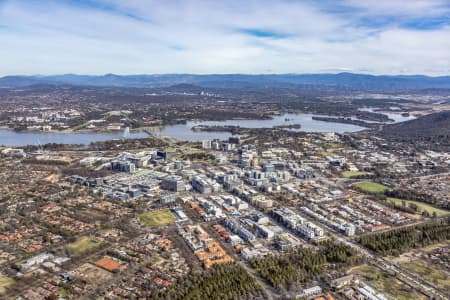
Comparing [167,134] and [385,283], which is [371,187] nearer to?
[385,283]

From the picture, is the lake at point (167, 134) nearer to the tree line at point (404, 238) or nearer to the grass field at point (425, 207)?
the grass field at point (425, 207)

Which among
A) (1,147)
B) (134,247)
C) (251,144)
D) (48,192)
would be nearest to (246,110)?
(251,144)

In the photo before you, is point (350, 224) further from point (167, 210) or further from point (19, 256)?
point (19, 256)

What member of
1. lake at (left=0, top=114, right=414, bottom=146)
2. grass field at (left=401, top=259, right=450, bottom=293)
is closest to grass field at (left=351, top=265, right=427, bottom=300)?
grass field at (left=401, top=259, right=450, bottom=293)

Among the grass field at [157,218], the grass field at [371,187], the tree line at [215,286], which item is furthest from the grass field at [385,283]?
the grass field at [371,187]

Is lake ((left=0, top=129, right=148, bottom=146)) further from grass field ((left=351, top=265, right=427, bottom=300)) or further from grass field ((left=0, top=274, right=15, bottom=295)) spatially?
grass field ((left=351, top=265, right=427, bottom=300))
